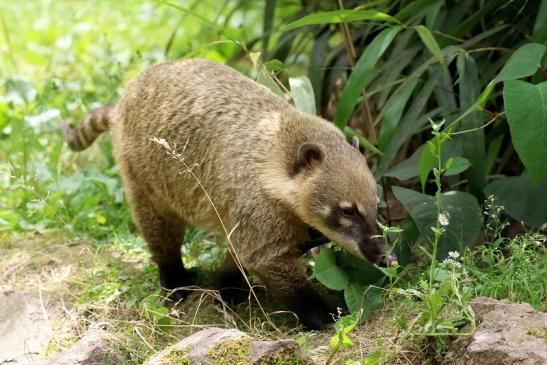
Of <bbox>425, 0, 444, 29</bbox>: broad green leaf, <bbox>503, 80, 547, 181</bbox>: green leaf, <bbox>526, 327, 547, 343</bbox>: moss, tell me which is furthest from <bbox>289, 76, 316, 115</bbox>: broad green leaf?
<bbox>526, 327, 547, 343</bbox>: moss

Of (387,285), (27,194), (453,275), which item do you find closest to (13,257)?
(27,194)

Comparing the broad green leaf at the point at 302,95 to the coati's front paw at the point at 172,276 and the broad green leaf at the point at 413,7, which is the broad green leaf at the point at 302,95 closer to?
the broad green leaf at the point at 413,7

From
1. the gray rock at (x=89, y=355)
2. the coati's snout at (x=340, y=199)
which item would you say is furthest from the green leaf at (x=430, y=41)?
the gray rock at (x=89, y=355)

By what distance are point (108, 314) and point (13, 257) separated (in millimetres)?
1143

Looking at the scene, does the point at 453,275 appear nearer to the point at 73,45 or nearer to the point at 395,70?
the point at 395,70

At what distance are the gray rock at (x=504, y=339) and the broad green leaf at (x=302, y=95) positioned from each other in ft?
6.03

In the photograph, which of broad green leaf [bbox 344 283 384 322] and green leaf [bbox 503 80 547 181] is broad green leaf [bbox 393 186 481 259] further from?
green leaf [bbox 503 80 547 181]

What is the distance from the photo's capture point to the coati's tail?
549 cm

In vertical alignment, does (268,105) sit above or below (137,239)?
above

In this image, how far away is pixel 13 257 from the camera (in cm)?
542

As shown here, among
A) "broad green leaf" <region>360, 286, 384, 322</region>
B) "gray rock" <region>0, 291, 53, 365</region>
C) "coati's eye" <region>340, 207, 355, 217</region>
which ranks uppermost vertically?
"coati's eye" <region>340, 207, 355, 217</region>

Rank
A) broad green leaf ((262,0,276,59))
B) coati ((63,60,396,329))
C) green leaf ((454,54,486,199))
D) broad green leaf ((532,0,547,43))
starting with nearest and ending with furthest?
coati ((63,60,396,329)) → broad green leaf ((532,0,547,43)) → green leaf ((454,54,486,199)) → broad green leaf ((262,0,276,59))

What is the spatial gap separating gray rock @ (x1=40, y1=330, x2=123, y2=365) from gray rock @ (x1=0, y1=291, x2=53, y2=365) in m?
0.41

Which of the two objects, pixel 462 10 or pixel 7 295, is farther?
pixel 462 10
